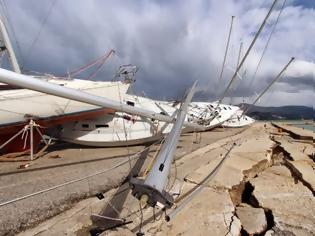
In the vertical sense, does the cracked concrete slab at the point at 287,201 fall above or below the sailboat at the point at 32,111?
below

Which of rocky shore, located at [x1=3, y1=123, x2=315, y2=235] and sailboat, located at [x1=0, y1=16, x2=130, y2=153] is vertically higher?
sailboat, located at [x1=0, y1=16, x2=130, y2=153]

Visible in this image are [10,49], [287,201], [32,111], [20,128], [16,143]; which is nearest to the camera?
[287,201]

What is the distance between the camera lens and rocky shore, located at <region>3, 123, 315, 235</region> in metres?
4.09

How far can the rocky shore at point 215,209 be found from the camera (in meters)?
4.09

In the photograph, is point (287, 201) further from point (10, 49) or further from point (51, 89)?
point (10, 49)

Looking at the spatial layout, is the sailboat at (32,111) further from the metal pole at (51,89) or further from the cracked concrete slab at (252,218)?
the cracked concrete slab at (252,218)

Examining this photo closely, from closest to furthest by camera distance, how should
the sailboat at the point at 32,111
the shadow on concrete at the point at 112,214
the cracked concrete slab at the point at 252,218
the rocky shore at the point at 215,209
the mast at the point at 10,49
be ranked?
1. the shadow on concrete at the point at 112,214
2. the rocky shore at the point at 215,209
3. the cracked concrete slab at the point at 252,218
4. the sailboat at the point at 32,111
5. the mast at the point at 10,49

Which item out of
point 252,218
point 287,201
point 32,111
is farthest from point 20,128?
point 287,201

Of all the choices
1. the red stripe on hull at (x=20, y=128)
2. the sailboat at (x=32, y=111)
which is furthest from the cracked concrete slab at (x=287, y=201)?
the red stripe on hull at (x=20, y=128)

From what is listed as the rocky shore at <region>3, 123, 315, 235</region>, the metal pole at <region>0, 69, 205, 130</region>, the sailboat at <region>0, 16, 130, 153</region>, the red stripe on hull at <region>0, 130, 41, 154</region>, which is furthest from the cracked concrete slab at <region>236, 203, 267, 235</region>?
the red stripe on hull at <region>0, 130, 41, 154</region>

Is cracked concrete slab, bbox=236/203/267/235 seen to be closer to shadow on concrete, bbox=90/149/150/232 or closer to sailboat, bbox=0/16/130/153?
shadow on concrete, bbox=90/149/150/232

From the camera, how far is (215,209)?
480 cm

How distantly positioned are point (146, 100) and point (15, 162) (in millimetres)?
5532

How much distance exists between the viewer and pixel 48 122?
8750mm
